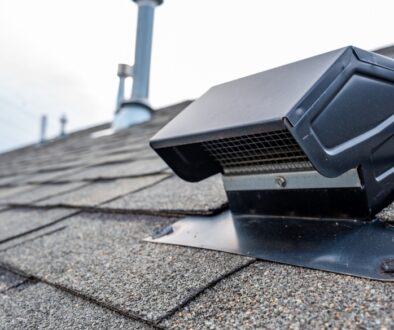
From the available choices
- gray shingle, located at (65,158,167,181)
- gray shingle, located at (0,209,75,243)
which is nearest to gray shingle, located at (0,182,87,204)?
gray shingle, located at (65,158,167,181)

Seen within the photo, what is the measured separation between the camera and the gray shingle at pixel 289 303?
0.45 meters

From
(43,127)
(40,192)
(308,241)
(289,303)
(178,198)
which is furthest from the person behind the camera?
(43,127)

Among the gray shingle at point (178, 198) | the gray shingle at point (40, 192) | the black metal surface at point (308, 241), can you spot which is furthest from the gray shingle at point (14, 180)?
the black metal surface at point (308, 241)

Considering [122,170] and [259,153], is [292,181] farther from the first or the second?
[122,170]

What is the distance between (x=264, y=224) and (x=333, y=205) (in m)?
0.16

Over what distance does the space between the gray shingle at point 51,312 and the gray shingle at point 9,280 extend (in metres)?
0.05

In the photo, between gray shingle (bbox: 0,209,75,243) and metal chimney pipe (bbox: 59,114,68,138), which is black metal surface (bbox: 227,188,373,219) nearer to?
gray shingle (bbox: 0,209,75,243)

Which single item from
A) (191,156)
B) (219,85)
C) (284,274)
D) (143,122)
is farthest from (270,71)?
(143,122)

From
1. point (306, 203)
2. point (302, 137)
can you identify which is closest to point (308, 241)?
point (306, 203)

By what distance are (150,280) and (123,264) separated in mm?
156

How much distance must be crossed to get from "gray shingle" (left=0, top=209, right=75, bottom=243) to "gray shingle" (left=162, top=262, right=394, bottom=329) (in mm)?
1092

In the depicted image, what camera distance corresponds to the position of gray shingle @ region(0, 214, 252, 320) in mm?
653

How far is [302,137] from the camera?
0.53m

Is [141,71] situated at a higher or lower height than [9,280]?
higher
